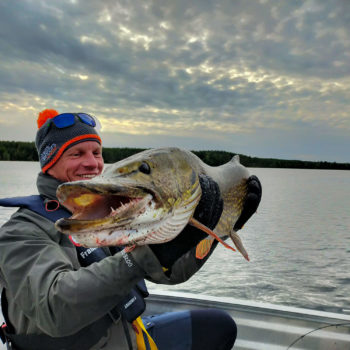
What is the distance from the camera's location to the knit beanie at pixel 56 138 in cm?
229

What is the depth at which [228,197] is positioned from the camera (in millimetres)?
2170

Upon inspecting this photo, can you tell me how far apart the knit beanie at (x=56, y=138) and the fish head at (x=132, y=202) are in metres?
1.05

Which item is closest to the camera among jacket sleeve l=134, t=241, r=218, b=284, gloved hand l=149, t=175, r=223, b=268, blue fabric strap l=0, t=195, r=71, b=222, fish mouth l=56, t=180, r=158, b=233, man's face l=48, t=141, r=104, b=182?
fish mouth l=56, t=180, r=158, b=233

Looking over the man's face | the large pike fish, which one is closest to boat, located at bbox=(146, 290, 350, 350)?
the man's face

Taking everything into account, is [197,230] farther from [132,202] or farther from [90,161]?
[90,161]

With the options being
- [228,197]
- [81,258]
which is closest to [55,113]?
[81,258]

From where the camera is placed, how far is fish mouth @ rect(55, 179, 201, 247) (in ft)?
3.66

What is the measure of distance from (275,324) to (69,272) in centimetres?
264

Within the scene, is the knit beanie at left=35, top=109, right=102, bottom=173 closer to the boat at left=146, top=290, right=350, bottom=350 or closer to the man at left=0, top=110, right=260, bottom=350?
the man at left=0, top=110, right=260, bottom=350

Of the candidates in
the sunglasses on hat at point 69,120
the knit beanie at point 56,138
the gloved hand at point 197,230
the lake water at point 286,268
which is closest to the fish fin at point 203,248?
the gloved hand at point 197,230

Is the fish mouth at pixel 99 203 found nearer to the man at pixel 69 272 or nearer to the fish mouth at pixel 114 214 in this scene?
the fish mouth at pixel 114 214

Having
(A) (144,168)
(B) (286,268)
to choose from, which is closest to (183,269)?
(A) (144,168)

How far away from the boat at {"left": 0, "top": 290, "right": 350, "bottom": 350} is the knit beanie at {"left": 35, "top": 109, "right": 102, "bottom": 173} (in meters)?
2.11

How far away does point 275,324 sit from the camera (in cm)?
334
